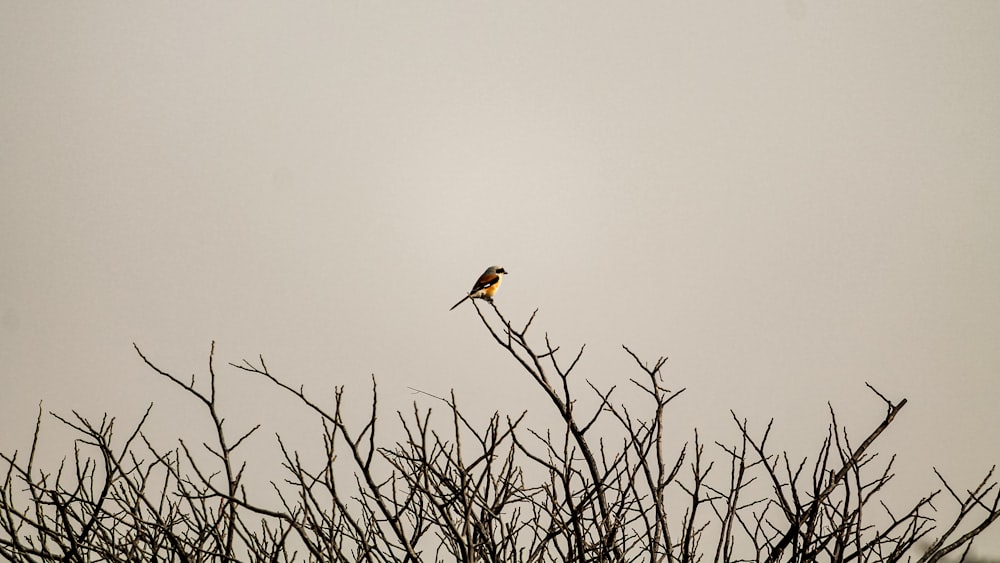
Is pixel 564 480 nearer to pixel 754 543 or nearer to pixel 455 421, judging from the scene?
pixel 455 421

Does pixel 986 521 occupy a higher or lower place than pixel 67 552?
lower

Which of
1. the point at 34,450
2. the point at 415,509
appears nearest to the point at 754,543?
the point at 415,509

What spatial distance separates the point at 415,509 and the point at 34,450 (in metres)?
1.92

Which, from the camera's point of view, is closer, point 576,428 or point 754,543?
point 576,428

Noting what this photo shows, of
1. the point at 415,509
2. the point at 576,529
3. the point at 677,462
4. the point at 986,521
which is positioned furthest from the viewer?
the point at 415,509

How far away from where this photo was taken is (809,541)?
3.03 m

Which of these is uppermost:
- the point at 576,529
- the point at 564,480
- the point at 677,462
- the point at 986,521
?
the point at 677,462

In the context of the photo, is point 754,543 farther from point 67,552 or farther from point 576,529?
point 67,552

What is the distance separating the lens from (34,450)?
3.65m

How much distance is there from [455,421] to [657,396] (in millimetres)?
1014

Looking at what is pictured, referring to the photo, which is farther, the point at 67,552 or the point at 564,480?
the point at 564,480

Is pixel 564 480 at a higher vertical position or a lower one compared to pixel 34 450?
lower

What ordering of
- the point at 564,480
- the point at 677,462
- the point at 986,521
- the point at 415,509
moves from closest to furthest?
the point at 986,521, the point at 564,480, the point at 677,462, the point at 415,509

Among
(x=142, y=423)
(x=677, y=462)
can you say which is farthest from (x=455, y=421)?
(x=142, y=423)
